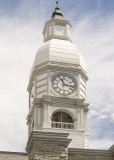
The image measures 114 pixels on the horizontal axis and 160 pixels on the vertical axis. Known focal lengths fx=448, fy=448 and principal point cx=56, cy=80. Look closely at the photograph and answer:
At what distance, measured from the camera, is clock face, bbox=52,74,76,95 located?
38.4 meters

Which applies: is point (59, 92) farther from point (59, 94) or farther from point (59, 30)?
point (59, 30)

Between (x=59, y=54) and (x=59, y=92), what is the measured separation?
3.77 m

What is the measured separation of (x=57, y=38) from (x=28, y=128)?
9.00 meters

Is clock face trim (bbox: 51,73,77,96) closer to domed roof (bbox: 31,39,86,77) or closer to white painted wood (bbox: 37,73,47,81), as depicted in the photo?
white painted wood (bbox: 37,73,47,81)

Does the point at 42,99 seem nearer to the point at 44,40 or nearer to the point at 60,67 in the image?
the point at 60,67

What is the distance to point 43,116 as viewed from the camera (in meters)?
37.2

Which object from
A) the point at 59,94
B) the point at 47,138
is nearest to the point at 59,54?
the point at 59,94

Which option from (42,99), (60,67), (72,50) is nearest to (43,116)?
(42,99)

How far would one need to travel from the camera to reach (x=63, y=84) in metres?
38.6

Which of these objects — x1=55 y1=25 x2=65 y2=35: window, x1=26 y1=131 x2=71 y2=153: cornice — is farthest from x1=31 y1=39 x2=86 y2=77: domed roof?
x1=26 y1=131 x2=71 y2=153: cornice

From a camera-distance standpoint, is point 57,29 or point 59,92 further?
point 57,29

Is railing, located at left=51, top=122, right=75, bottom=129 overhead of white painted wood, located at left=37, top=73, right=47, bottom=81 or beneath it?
beneath

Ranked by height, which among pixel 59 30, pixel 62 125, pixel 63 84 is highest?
pixel 59 30

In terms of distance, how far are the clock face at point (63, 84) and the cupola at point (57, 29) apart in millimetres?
5339
